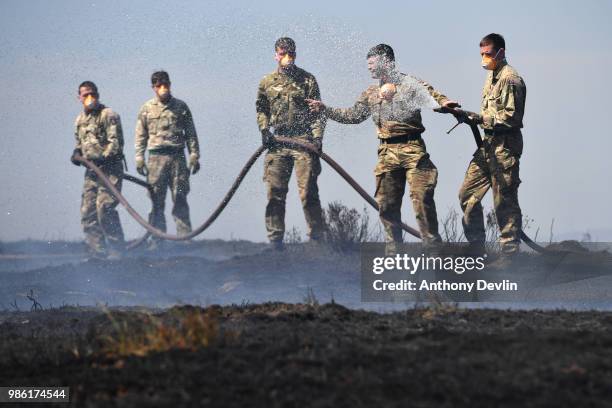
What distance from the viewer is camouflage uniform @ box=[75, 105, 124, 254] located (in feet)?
68.3

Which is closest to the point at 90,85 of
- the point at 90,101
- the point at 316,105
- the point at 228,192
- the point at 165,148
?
the point at 90,101

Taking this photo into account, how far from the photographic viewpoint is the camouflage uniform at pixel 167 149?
20.7 meters

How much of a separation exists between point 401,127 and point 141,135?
8070 millimetres

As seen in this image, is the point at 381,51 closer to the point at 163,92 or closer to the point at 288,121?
the point at 288,121

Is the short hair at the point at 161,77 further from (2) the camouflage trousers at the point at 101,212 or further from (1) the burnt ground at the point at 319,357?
(1) the burnt ground at the point at 319,357

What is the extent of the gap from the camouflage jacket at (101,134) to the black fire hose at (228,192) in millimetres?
201

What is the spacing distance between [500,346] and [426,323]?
1.49m

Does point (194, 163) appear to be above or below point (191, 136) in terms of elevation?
below

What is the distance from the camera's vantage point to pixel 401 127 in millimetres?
13805

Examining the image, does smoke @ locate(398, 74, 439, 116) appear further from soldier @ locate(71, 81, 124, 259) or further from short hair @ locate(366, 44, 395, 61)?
soldier @ locate(71, 81, 124, 259)

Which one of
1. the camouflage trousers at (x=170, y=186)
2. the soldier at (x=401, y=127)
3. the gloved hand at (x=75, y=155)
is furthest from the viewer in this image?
the gloved hand at (x=75, y=155)

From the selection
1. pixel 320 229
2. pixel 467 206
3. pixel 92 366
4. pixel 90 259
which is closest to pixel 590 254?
pixel 467 206

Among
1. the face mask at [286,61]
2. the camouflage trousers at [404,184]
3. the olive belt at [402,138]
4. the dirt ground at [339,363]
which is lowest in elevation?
the dirt ground at [339,363]

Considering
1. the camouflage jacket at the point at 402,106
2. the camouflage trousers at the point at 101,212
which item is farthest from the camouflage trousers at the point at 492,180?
the camouflage trousers at the point at 101,212
